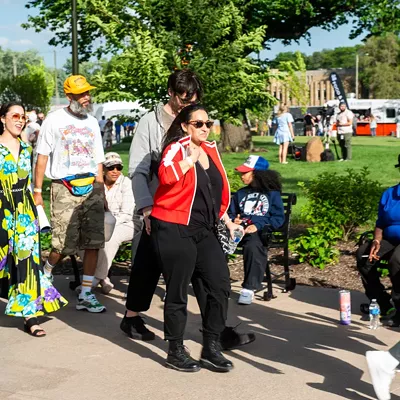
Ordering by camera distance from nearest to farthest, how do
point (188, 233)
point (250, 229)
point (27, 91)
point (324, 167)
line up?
point (188, 233) < point (250, 229) < point (324, 167) < point (27, 91)

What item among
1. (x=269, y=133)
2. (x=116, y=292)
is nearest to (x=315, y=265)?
(x=116, y=292)

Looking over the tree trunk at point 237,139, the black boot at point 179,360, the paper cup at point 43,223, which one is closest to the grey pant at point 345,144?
the tree trunk at point 237,139

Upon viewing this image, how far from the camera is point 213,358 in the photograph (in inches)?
225

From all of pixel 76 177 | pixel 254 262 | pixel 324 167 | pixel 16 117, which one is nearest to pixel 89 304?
pixel 76 177

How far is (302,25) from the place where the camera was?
113ft

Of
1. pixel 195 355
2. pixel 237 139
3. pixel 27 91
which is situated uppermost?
pixel 27 91

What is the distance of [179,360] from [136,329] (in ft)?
2.94

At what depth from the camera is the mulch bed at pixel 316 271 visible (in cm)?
845

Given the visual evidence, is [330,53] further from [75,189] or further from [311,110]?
[75,189]

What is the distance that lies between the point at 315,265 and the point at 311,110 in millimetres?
62669

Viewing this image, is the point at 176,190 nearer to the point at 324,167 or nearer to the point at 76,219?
the point at 76,219

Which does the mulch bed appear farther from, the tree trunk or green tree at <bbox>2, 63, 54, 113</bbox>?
green tree at <bbox>2, 63, 54, 113</bbox>

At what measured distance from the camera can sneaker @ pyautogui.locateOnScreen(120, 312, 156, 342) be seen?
21.3 ft

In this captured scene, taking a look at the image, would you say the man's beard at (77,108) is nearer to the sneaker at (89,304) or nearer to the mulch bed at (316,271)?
the sneaker at (89,304)
